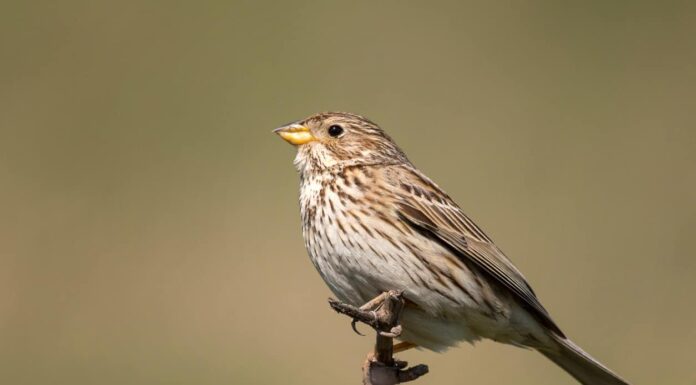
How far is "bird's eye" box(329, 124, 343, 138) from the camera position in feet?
20.0

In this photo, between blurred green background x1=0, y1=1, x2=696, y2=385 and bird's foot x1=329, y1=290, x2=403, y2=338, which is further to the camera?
blurred green background x1=0, y1=1, x2=696, y2=385

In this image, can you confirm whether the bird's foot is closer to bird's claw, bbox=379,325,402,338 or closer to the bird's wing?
bird's claw, bbox=379,325,402,338

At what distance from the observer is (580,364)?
6000mm

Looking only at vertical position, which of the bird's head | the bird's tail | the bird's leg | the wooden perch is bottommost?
the bird's tail

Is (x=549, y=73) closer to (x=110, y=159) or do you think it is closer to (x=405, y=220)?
(x=110, y=159)

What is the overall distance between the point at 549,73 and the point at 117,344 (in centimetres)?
411

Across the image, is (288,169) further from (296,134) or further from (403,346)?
(403,346)

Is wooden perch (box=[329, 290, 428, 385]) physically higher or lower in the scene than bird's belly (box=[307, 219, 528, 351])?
lower

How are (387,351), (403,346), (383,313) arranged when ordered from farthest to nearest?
1. (403,346)
2. (387,351)
3. (383,313)

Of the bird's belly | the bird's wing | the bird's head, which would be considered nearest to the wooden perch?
the bird's belly

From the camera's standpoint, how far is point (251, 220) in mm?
9492

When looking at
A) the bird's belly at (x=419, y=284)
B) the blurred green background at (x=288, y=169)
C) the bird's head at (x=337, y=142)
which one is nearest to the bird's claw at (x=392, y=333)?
the bird's belly at (x=419, y=284)

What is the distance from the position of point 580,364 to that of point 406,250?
1.02m

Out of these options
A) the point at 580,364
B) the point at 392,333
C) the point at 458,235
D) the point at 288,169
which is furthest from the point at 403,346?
the point at 288,169
